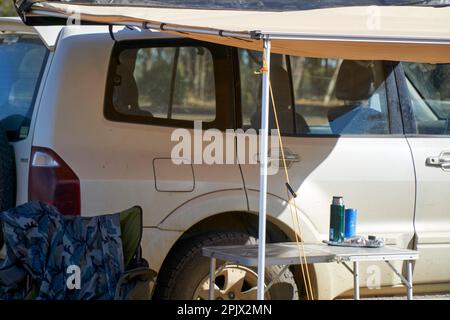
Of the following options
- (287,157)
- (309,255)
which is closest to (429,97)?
(287,157)

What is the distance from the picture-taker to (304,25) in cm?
423

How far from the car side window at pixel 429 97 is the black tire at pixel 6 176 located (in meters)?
2.49

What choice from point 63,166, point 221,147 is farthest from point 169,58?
point 63,166

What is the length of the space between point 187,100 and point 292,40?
1537 millimetres

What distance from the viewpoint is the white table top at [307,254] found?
4656 millimetres

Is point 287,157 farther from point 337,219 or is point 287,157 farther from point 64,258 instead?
point 64,258

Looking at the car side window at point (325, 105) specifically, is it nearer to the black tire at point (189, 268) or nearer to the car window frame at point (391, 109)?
the car window frame at point (391, 109)

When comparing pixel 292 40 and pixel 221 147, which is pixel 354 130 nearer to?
pixel 221 147

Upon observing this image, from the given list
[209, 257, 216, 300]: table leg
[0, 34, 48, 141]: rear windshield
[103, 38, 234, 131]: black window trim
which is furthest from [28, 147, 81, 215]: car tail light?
[209, 257, 216, 300]: table leg

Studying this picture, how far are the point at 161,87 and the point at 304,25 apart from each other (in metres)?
1.50

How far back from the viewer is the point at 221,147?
5.30m

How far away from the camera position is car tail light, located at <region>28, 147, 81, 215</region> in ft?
16.3

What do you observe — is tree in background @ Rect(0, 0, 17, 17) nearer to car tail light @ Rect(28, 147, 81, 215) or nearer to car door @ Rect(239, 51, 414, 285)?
car door @ Rect(239, 51, 414, 285)

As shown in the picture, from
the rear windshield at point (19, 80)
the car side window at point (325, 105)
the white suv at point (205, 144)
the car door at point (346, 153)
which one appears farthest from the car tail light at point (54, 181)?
the car side window at point (325, 105)
